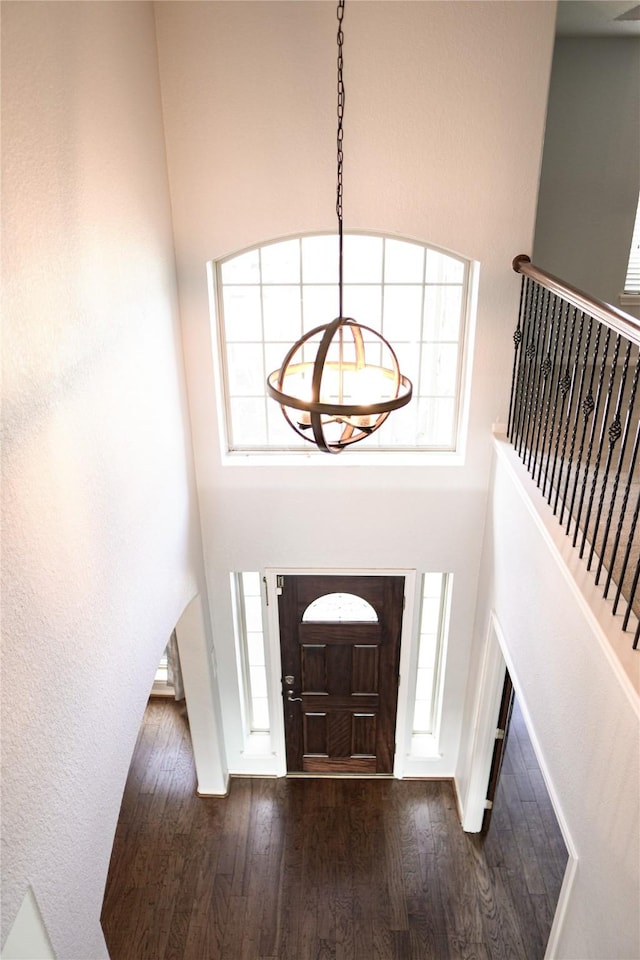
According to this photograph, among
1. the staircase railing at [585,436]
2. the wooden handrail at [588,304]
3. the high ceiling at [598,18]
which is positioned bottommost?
the staircase railing at [585,436]

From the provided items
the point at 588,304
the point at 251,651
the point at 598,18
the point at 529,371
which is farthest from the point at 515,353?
the point at 251,651

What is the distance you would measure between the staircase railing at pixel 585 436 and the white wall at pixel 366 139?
273 mm

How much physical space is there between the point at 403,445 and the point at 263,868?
3316 mm

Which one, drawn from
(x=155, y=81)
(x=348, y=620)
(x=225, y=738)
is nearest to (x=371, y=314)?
(x=155, y=81)

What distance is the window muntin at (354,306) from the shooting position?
14.4 ft

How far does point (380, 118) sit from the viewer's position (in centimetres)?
392

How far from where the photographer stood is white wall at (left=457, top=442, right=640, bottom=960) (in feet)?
8.41

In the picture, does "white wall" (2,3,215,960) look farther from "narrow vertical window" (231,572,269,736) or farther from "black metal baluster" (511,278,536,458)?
"black metal baluster" (511,278,536,458)

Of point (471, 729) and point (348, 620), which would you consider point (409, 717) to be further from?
point (348, 620)

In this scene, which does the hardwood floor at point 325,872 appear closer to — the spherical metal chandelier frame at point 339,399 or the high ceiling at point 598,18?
the spherical metal chandelier frame at point 339,399

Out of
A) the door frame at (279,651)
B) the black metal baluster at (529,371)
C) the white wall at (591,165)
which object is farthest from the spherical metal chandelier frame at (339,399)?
the white wall at (591,165)

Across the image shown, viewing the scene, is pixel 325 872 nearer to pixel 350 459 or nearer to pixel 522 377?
pixel 350 459

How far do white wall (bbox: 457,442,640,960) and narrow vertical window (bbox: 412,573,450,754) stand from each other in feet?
3.85

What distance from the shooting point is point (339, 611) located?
551cm
